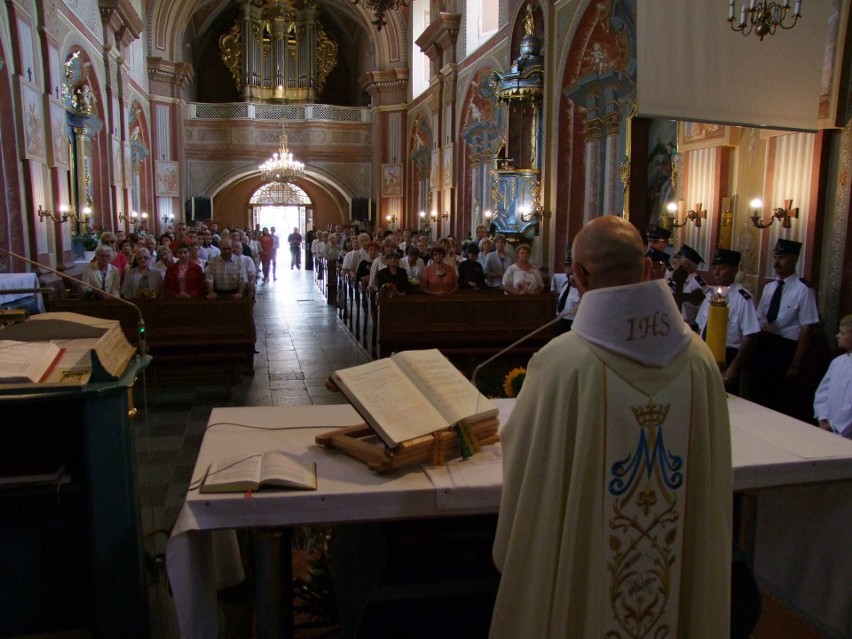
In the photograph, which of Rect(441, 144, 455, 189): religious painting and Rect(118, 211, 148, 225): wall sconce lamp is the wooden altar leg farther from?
Rect(118, 211, 148, 225): wall sconce lamp

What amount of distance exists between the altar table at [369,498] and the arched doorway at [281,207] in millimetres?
26233

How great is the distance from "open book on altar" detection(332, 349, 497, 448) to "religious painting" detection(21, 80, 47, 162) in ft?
33.1

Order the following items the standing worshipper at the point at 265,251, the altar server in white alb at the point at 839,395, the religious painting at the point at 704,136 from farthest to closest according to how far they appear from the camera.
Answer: the standing worshipper at the point at 265,251 → the religious painting at the point at 704,136 → the altar server in white alb at the point at 839,395

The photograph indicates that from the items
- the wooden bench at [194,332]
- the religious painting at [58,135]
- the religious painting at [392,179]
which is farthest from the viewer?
the religious painting at [392,179]

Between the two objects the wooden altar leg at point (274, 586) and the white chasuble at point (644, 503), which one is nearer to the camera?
the white chasuble at point (644, 503)

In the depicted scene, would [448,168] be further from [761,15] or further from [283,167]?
[761,15]

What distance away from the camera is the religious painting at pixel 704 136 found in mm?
8219

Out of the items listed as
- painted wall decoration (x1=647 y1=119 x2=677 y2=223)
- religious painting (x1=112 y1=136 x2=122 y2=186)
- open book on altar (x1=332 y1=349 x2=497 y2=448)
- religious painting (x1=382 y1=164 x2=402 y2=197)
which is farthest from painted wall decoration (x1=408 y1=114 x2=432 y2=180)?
open book on altar (x1=332 y1=349 x2=497 y2=448)

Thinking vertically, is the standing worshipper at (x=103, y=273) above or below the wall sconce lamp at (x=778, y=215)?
below

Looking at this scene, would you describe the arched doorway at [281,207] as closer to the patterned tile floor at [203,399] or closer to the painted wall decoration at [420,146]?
the painted wall decoration at [420,146]

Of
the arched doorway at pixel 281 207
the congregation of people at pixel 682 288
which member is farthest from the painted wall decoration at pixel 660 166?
the arched doorway at pixel 281 207

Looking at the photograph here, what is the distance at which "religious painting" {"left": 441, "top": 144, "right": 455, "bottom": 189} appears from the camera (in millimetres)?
18231

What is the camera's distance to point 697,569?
2.14 meters

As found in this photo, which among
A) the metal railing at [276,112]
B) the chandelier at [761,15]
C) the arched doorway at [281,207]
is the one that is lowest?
the arched doorway at [281,207]
